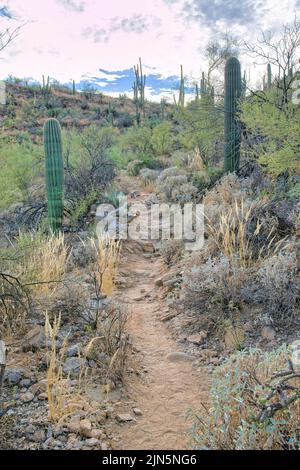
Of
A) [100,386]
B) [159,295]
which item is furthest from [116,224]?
[100,386]

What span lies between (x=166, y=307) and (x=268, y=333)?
56.8 inches

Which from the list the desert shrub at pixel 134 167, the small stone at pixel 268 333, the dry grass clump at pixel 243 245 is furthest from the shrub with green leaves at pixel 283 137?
the desert shrub at pixel 134 167

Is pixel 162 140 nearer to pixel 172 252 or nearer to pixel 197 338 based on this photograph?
pixel 172 252

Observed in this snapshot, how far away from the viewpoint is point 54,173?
305 inches

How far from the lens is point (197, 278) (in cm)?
444

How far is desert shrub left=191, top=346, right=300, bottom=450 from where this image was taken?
6.59ft

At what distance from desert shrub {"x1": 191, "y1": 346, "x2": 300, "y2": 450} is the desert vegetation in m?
0.01

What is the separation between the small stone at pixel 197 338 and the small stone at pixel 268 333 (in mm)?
563

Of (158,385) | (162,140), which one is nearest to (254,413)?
(158,385)

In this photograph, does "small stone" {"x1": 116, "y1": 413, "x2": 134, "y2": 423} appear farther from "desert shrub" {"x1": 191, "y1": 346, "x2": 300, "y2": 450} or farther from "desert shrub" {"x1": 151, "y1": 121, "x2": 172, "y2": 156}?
"desert shrub" {"x1": 151, "y1": 121, "x2": 172, "y2": 156}

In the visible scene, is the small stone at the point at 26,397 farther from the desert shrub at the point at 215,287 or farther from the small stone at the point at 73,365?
the desert shrub at the point at 215,287

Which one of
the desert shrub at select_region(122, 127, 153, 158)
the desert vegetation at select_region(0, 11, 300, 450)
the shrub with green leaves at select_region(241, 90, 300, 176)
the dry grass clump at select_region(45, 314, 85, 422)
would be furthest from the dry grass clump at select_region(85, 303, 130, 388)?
the desert shrub at select_region(122, 127, 153, 158)

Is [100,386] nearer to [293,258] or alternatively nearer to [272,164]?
[293,258]
